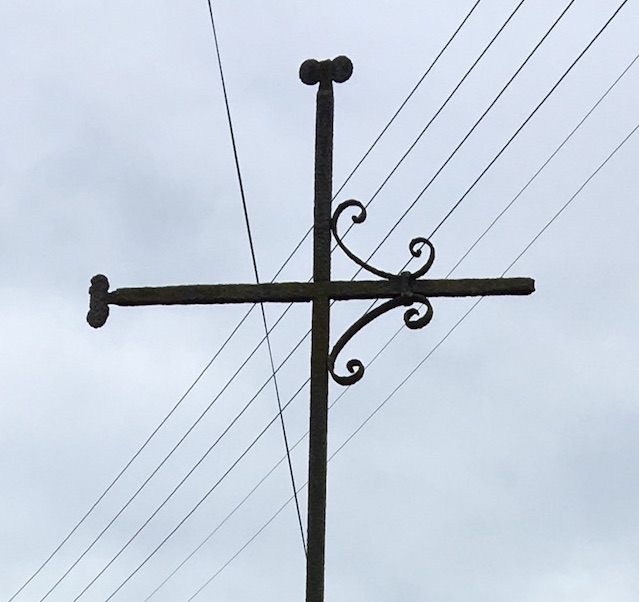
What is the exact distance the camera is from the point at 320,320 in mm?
7543

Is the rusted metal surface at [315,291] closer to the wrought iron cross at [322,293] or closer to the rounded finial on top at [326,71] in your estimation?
the wrought iron cross at [322,293]

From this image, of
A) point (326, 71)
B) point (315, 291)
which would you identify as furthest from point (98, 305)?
point (326, 71)

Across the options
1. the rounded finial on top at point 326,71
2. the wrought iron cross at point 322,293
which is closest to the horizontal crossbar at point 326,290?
the wrought iron cross at point 322,293

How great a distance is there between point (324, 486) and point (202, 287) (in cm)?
125

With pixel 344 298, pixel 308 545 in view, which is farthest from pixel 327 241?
pixel 308 545

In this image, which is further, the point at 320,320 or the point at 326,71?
the point at 326,71

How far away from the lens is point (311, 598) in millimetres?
7031

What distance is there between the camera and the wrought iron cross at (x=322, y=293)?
7238mm

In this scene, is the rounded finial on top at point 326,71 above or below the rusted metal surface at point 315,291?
above

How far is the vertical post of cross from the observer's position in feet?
23.4

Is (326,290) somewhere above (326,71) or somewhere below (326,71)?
below

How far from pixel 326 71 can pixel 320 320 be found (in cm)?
136

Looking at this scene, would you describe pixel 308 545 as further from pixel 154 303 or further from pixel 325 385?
pixel 154 303

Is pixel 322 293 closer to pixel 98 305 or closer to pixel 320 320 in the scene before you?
pixel 320 320
